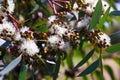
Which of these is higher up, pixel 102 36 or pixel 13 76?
pixel 102 36

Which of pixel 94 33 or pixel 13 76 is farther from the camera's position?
pixel 13 76

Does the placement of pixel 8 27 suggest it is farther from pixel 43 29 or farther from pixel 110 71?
pixel 110 71

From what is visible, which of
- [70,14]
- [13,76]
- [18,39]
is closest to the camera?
[18,39]

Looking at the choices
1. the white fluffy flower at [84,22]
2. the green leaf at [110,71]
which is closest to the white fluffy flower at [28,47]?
the white fluffy flower at [84,22]

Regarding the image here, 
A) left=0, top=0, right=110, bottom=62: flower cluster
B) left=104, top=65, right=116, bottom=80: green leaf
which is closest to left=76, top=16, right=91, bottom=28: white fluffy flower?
left=0, top=0, right=110, bottom=62: flower cluster

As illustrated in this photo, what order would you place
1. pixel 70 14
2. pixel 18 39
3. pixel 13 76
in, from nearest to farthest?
1. pixel 18 39
2. pixel 70 14
3. pixel 13 76

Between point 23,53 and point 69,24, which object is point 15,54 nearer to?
point 23,53

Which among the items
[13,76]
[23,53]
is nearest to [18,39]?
[23,53]

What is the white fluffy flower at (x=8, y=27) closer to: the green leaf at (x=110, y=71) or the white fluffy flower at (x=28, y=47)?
the white fluffy flower at (x=28, y=47)
